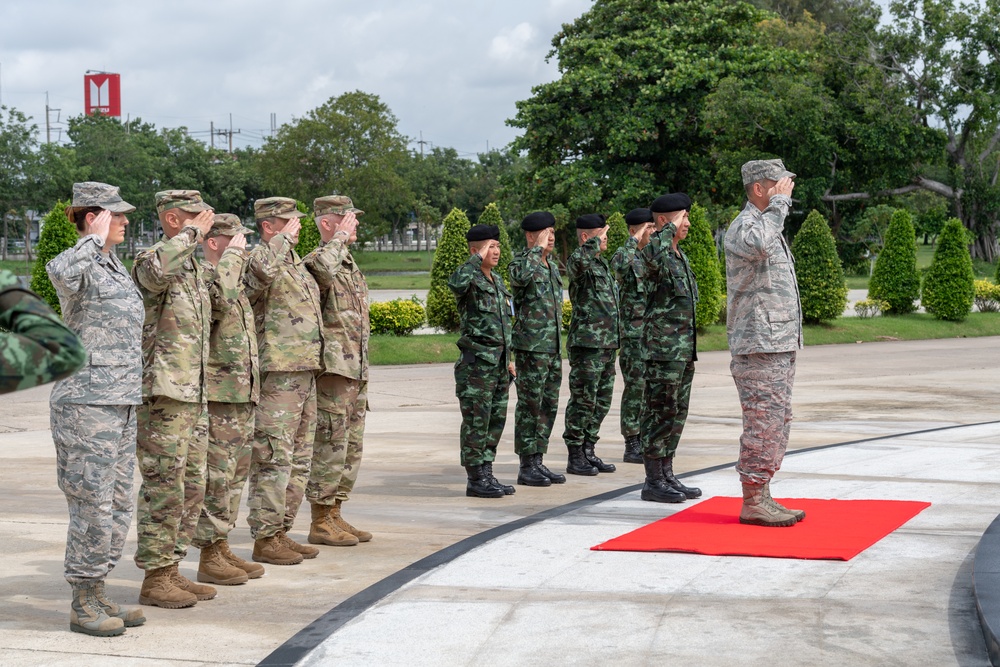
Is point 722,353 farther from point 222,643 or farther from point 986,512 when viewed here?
point 222,643

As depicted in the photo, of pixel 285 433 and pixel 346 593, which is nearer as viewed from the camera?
pixel 346 593

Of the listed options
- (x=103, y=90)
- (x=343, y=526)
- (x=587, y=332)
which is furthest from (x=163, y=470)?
(x=103, y=90)

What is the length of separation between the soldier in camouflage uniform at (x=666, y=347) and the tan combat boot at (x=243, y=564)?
2.87 metres

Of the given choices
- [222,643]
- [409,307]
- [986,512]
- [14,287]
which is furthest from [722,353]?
[14,287]

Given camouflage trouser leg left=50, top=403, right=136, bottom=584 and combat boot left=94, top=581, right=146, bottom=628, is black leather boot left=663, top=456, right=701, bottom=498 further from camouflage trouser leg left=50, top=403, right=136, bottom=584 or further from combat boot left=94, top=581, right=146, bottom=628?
camouflage trouser leg left=50, top=403, right=136, bottom=584

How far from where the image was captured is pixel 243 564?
6129mm

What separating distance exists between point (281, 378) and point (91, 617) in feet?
5.50

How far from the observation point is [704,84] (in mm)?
38375

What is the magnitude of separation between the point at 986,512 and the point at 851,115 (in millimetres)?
36210

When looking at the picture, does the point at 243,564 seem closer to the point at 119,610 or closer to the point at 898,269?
the point at 119,610

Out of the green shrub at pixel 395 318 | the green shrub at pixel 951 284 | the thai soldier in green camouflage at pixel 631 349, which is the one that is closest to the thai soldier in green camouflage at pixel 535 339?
the thai soldier in green camouflage at pixel 631 349

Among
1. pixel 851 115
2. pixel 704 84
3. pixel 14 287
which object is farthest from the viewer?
pixel 851 115

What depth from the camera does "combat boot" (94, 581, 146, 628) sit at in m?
5.17

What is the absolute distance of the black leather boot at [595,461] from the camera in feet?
31.1
